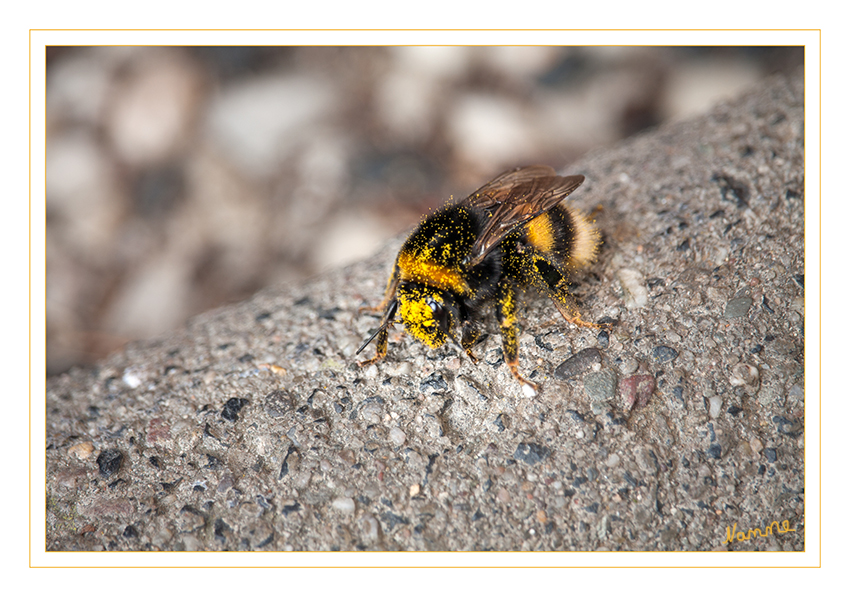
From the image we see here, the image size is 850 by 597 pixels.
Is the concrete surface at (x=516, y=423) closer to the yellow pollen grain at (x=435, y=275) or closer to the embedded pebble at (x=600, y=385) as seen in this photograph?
the embedded pebble at (x=600, y=385)

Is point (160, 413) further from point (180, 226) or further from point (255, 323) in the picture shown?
point (180, 226)

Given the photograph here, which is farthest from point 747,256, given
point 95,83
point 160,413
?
point 95,83

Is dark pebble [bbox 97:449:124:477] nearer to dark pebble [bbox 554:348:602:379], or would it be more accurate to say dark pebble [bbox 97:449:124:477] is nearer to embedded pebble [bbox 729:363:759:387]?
dark pebble [bbox 554:348:602:379]

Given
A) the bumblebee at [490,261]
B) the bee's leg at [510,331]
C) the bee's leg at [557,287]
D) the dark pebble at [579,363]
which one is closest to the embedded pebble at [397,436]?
the bumblebee at [490,261]

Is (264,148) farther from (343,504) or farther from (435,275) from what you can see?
(343,504)
